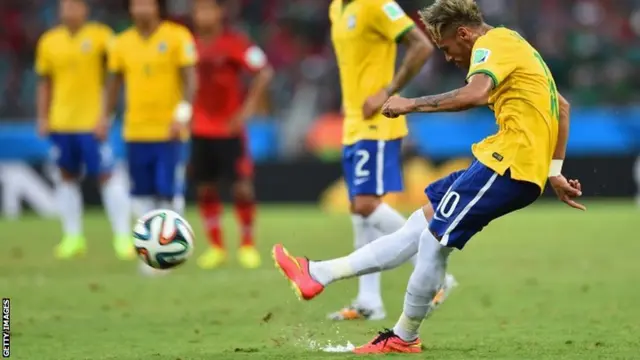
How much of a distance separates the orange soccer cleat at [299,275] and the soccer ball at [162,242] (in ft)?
3.21

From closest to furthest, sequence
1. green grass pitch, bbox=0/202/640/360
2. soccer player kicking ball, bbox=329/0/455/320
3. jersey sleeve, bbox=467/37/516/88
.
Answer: jersey sleeve, bbox=467/37/516/88 < green grass pitch, bbox=0/202/640/360 < soccer player kicking ball, bbox=329/0/455/320

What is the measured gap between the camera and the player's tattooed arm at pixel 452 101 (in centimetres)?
598

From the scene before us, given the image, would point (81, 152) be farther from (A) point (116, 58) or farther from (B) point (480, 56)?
(B) point (480, 56)

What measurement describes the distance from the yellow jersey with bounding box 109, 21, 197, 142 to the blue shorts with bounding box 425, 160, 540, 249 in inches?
235

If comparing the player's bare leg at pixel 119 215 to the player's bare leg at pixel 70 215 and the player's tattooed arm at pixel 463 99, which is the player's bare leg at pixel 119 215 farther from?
the player's tattooed arm at pixel 463 99

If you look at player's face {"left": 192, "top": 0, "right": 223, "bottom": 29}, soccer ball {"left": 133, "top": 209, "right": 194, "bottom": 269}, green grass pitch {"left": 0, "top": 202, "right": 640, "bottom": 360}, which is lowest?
Result: green grass pitch {"left": 0, "top": 202, "right": 640, "bottom": 360}

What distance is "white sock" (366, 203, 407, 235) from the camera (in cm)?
837

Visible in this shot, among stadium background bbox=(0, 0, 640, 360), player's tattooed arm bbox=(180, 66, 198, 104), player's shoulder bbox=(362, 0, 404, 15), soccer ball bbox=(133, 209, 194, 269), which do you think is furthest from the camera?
player's tattooed arm bbox=(180, 66, 198, 104)

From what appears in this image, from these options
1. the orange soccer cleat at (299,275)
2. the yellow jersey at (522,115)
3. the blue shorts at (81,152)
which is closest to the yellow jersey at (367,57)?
the orange soccer cleat at (299,275)

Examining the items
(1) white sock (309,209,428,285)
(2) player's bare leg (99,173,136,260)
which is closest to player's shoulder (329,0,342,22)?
(1) white sock (309,209,428,285)

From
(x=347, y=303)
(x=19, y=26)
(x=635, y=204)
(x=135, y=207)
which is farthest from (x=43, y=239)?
(x=635, y=204)

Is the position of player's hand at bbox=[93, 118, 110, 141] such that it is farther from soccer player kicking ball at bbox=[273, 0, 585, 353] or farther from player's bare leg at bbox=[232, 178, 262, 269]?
soccer player kicking ball at bbox=[273, 0, 585, 353]

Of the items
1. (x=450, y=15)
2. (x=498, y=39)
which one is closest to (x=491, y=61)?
(x=498, y=39)

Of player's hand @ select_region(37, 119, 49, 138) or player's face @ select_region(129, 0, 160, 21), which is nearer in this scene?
player's face @ select_region(129, 0, 160, 21)
